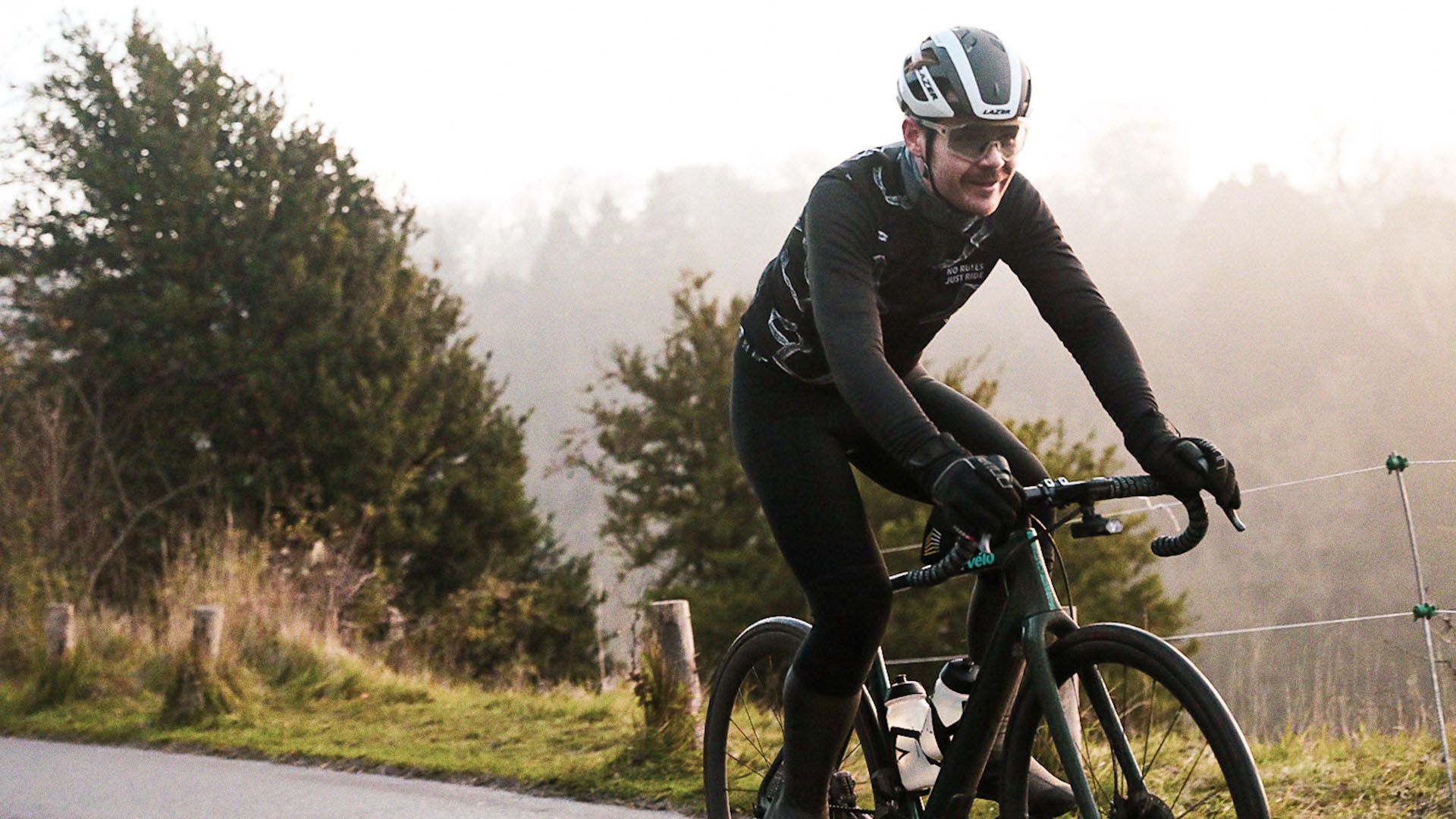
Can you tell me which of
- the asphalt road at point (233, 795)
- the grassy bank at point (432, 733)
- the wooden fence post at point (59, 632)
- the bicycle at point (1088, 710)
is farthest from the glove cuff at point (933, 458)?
the wooden fence post at point (59, 632)

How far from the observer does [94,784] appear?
7.77 metres

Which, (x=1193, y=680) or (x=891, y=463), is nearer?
(x=1193, y=680)

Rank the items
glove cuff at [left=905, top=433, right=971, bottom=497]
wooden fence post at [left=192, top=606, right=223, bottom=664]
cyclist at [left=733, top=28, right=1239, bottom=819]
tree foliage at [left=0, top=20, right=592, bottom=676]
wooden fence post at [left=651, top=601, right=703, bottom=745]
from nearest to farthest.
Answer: glove cuff at [left=905, top=433, right=971, bottom=497]
cyclist at [left=733, top=28, right=1239, bottom=819]
wooden fence post at [left=651, top=601, right=703, bottom=745]
wooden fence post at [left=192, top=606, right=223, bottom=664]
tree foliage at [left=0, top=20, right=592, bottom=676]

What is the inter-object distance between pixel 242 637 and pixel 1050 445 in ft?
121

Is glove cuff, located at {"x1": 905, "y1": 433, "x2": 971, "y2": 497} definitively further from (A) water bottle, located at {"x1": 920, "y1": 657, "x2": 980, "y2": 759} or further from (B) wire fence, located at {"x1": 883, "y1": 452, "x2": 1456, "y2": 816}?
(B) wire fence, located at {"x1": 883, "y1": 452, "x2": 1456, "y2": 816}

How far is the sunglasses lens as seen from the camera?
10.7 feet

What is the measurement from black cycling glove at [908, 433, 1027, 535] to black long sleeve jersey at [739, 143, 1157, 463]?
1.17 ft

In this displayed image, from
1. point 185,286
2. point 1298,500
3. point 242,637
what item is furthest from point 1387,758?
point 185,286

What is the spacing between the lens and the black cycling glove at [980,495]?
2752 mm

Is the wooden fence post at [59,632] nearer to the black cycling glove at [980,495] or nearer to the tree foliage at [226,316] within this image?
the black cycling glove at [980,495]

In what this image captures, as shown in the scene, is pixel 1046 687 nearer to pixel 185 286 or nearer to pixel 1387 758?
pixel 1387 758

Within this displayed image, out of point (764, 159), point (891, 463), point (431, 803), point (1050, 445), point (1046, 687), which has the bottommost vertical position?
point (431, 803)

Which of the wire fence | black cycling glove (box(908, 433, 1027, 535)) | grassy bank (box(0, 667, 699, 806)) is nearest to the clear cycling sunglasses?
black cycling glove (box(908, 433, 1027, 535))

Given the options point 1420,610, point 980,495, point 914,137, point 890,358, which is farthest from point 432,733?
point 980,495
